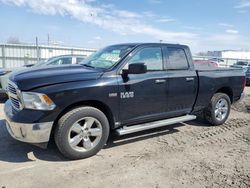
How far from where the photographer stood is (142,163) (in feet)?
13.7

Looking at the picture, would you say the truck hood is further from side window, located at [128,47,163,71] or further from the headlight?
side window, located at [128,47,163,71]

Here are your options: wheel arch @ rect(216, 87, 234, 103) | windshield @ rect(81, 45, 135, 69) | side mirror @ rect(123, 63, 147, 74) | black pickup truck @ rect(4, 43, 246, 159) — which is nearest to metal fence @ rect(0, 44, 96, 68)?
windshield @ rect(81, 45, 135, 69)

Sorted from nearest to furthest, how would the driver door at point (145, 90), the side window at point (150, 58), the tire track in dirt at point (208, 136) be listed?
the driver door at point (145, 90)
the side window at point (150, 58)
the tire track in dirt at point (208, 136)

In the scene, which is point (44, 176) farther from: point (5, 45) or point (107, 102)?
point (5, 45)

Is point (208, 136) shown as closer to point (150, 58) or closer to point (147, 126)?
point (147, 126)

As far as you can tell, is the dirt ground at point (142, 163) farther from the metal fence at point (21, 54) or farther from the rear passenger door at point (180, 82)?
the metal fence at point (21, 54)

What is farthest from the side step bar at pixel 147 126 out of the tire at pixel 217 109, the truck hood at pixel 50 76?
the truck hood at pixel 50 76

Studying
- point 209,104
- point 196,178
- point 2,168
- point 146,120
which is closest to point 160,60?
point 146,120

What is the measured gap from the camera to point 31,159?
4.23 meters

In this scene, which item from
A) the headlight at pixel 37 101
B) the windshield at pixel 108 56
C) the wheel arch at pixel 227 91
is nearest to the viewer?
the headlight at pixel 37 101

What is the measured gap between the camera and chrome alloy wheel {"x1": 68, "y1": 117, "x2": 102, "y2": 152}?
418 cm

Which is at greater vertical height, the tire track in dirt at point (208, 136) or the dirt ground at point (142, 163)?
the tire track in dirt at point (208, 136)

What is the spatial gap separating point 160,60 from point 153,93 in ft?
2.38

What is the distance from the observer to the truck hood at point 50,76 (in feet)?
12.9
